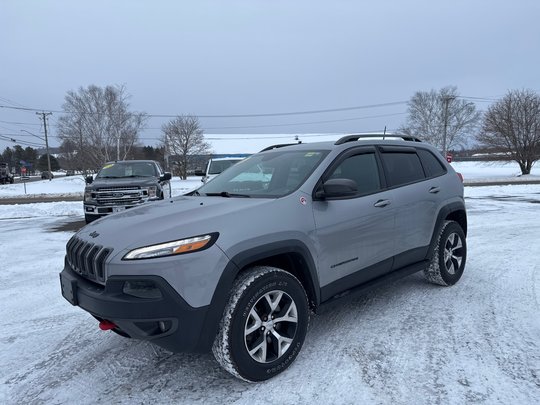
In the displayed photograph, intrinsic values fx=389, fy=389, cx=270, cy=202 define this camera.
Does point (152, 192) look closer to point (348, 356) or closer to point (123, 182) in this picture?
point (123, 182)

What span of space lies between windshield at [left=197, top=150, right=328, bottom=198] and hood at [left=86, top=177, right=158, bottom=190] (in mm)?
5782

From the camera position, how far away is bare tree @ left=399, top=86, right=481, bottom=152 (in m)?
54.8

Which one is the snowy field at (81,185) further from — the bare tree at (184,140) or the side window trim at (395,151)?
the side window trim at (395,151)

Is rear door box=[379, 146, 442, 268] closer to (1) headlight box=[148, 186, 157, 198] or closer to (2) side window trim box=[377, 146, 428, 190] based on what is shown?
(2) side window trim box=[377, 146, 428, 190]

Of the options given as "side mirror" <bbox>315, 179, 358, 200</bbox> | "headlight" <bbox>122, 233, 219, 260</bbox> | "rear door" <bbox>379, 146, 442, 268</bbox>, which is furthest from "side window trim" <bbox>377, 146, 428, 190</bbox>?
"headlight" <bbox>122, 233, 219, 260</bbox>

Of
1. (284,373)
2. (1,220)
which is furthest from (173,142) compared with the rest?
(284,373)

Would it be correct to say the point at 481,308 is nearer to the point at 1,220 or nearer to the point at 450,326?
the point at 450,326

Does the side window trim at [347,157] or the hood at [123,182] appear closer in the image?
the side window trim at [347,157]

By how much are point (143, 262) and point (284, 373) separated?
53.7 inches

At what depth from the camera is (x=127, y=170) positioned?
10.6 m

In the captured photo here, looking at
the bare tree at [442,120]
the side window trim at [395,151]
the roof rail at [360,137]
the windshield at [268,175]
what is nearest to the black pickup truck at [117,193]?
the windshield at [268,175]

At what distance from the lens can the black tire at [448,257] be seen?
4562 millimetres

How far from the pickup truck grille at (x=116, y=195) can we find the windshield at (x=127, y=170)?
45.2 inches

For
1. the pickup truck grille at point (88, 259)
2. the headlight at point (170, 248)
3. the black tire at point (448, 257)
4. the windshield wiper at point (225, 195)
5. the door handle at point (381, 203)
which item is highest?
the windshield wiper at point (225, 195)
